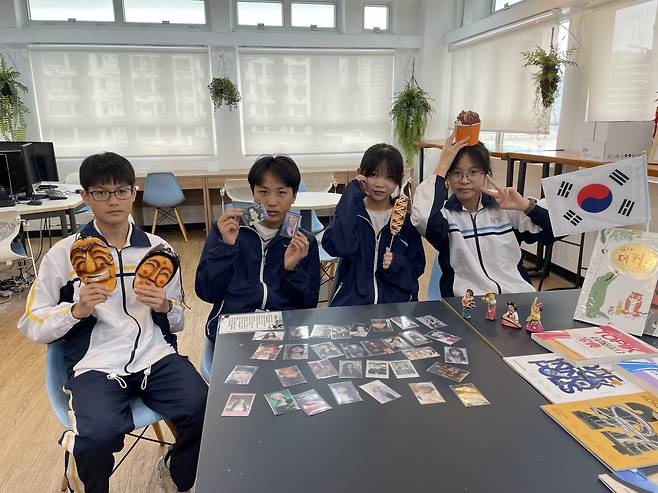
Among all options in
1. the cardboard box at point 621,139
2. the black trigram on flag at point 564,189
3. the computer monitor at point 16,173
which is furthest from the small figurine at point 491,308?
the computer monitor at point 16,173

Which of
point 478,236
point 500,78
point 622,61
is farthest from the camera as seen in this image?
point 500,78

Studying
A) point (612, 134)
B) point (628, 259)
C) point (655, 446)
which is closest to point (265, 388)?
point (655, 446)

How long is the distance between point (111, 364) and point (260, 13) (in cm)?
559

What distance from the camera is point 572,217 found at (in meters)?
1.48

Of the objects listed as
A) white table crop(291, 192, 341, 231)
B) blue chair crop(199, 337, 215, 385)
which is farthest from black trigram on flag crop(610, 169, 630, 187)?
white table crop(291, 192, 341, 231)

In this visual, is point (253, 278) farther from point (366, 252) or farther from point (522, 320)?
point (522, 320)

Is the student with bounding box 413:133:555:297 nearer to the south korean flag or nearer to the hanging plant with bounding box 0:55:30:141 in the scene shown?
the south korean flag

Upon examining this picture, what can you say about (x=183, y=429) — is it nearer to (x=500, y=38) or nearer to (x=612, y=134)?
(x=612, y=134)

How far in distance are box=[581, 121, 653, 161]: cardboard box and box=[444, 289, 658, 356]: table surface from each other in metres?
1.75

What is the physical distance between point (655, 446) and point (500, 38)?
5.00 meters

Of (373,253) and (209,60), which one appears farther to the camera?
(209,60)

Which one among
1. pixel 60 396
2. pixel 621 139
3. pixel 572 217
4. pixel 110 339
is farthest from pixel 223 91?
pixel 572 217

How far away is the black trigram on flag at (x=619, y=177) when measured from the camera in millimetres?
1386

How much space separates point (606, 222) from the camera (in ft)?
4.64
